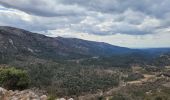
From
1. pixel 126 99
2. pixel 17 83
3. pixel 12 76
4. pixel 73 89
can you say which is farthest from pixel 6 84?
pixel 73 89

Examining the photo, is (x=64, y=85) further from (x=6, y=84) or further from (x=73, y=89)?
(x=6, y=84)

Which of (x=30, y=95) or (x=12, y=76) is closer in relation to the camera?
(x=30, y=95)

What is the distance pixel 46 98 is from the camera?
30734 millimetres

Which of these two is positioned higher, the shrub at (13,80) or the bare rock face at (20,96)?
the bare rock face at (20,96)

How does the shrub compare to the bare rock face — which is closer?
the bare rock face

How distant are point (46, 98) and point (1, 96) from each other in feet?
18.1

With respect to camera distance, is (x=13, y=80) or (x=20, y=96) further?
(x=13, y=80)

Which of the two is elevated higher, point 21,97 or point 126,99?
point 21,97

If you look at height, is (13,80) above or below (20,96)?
below

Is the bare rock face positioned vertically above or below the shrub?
above

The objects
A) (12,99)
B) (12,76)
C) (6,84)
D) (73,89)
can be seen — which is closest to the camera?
(12,99)

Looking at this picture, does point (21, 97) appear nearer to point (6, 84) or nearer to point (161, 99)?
point (6, 84)

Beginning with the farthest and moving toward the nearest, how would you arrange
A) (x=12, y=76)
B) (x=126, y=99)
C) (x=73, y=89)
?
(x=73, y=89)
(x=126, y=99)
(x=12, y=76)

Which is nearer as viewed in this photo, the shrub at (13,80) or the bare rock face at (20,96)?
the bare rock face at (20,96)
